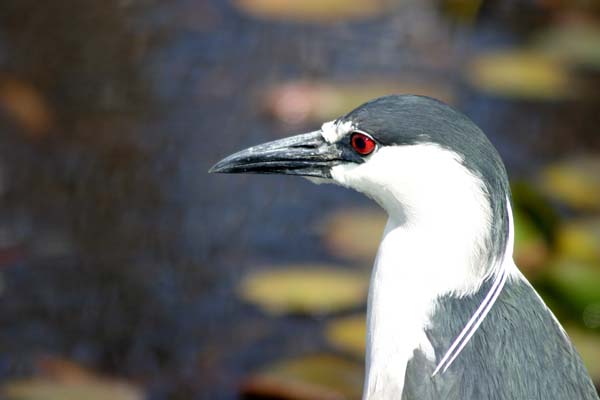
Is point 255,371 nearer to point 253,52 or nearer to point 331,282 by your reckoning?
point 331,282

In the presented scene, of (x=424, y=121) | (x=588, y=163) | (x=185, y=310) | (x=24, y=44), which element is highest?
(x=24, y=44)

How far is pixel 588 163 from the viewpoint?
433cm

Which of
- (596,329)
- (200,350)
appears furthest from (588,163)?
(200,350)

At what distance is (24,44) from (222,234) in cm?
128

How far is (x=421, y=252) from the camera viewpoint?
2.40m

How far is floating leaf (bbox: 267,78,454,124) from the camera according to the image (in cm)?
442

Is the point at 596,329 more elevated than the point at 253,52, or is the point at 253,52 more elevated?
the point at 253,52

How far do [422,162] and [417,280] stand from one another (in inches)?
9.5

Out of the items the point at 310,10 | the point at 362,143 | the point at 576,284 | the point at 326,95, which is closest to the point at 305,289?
the point at 576,284

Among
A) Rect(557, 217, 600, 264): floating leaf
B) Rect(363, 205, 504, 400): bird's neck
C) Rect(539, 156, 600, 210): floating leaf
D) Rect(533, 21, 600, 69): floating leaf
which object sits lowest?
Rect(363, 205, 504, 400): bird's neck

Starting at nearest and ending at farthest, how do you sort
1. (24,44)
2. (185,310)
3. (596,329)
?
1. (596,329)
2. (185,310)
3. (24,44)

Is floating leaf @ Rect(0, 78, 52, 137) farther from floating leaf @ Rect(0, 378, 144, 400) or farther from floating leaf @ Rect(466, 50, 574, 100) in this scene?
floating leaf @ Rect(466, 50, 574, 100)

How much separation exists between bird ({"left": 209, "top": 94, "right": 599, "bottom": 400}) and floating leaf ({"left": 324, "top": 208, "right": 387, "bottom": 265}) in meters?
1.37

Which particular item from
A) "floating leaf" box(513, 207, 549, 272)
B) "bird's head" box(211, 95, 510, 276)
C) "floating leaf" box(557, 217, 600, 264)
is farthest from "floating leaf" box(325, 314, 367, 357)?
"bird's head" box(211, 95, 510, 276)
